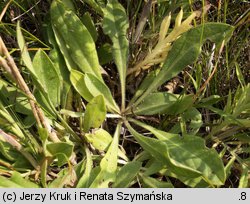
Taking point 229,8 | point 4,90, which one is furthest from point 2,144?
point 229,8

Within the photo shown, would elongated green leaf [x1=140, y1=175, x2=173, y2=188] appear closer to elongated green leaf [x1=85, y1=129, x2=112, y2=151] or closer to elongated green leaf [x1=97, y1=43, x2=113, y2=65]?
elongated green leaf [x1=85, y1=129, x2=112, y2=151]

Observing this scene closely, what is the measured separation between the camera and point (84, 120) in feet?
4.87

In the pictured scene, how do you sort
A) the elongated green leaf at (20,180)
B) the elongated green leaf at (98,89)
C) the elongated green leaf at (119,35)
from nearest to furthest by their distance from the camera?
the elongated green leaf at (20,180)
the elongated green leaf at (98,89)
the elongated green leaf at (119,35)

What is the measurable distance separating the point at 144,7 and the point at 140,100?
0.35 metres

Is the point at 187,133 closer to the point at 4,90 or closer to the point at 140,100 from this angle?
the point at 140,100

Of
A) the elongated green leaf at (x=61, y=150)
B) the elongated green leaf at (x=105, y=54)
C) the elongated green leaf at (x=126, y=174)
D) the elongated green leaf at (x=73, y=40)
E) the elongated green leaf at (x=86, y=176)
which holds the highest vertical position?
the elongated green leaf at (x=73, y=40)

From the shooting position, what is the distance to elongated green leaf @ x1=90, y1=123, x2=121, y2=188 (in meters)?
1.34

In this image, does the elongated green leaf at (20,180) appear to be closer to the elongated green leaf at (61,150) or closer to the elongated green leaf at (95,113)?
the elongated green leaf at (61,150)

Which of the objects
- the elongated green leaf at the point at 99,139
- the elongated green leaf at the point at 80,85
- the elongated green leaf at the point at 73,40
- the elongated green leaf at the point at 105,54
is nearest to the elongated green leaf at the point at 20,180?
the elongated green leaf at the point at 99,139

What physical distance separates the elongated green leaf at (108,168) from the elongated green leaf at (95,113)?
9 cm

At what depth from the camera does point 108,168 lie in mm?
1407

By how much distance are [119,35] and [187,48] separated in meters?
0.26

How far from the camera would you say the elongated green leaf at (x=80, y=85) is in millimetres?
1506

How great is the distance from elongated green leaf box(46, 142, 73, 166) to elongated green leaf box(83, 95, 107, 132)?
14 cm
